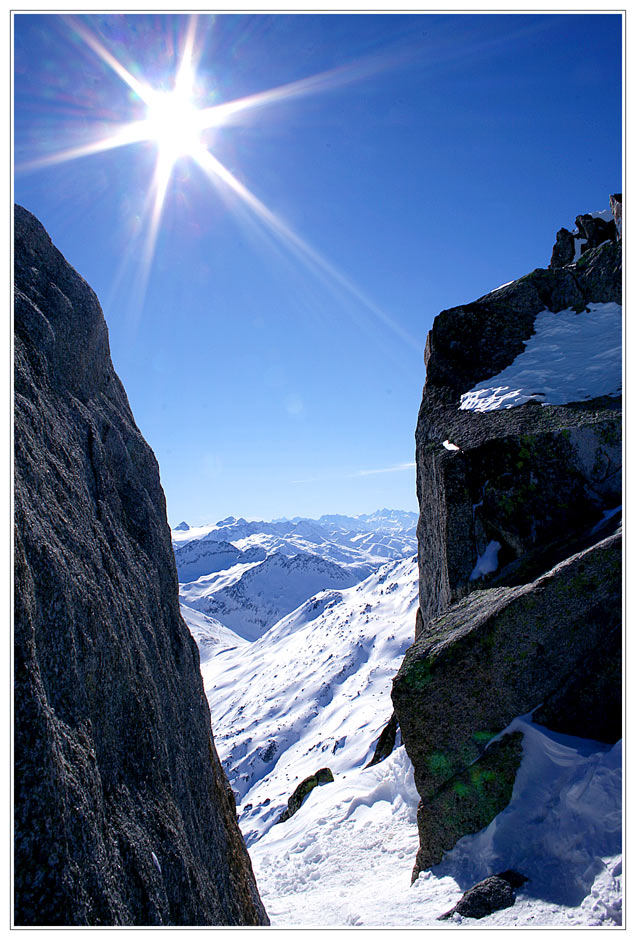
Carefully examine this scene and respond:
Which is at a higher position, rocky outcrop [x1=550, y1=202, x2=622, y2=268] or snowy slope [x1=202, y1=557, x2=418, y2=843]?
rocky outcrop [x1=550, y1=202, x2=622, y2=268]

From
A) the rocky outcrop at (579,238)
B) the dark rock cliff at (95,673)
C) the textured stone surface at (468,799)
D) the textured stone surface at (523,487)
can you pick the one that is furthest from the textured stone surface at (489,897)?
the rocky outcrop at (579,238)

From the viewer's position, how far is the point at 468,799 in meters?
10.1

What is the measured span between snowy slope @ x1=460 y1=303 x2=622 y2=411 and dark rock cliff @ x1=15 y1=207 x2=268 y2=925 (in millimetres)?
10656

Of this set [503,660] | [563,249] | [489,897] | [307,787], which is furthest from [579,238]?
[307,787]

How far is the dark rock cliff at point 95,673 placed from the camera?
5.40 m

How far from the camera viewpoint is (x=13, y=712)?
535 cm

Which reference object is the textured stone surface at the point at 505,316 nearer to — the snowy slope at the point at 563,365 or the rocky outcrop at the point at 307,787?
the snowy slope at the point at 563,365

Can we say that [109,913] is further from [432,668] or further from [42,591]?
[432,668]

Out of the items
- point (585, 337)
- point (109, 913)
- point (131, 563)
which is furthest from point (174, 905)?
point (585, 337)

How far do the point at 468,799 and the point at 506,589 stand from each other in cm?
445

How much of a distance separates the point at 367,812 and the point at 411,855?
6337mm

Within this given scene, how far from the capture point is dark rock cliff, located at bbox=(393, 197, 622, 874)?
9703 mm

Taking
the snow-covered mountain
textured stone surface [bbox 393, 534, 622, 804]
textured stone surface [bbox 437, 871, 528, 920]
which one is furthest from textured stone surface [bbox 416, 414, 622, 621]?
textured stone surface [bbox 437, 871, 528, 920]

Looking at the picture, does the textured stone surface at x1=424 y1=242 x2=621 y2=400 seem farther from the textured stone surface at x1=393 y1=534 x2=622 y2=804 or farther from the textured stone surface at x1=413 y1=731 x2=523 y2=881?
the textured stone surface at x1=413 y1=731 x2=523 y2=881
